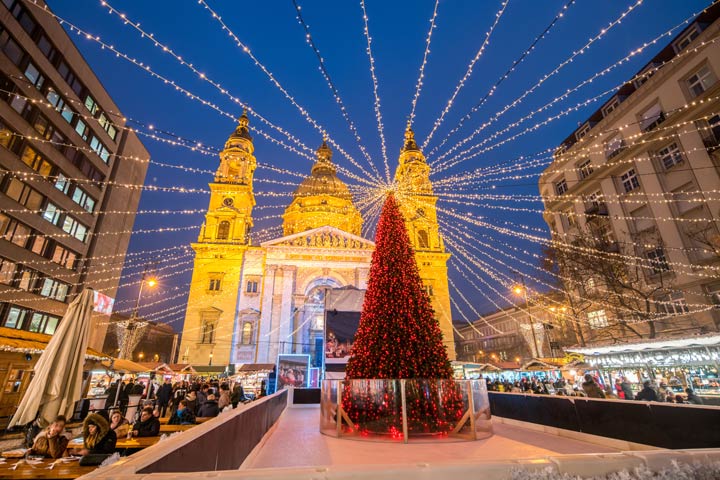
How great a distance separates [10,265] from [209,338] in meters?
14.9

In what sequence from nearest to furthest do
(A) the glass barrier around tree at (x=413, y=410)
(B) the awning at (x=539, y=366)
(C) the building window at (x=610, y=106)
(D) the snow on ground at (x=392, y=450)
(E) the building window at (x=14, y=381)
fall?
1. (D) the snow on ground at (x=392, y=450)
2. (A) the glass barrier around tree at (x=413, y=410)
3. (E) the building window at (x=14, y=381)
4. (B) the awning at (x=539, y=366)
5. (C) the building window at (x=610, y=106)

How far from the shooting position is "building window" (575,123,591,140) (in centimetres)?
2676

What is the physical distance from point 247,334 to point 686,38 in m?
36.6

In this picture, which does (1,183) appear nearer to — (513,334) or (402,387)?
(402,387)

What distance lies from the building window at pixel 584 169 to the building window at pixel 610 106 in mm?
3513

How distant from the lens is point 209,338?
31.2m

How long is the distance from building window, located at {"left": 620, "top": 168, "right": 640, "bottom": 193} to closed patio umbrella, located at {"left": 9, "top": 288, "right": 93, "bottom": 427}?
27.2 m

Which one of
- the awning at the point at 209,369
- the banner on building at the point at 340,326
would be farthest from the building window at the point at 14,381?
the banner on building at the point at 340,326

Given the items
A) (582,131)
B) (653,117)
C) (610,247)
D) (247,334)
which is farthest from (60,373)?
(582,131)

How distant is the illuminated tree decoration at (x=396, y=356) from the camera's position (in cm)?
766

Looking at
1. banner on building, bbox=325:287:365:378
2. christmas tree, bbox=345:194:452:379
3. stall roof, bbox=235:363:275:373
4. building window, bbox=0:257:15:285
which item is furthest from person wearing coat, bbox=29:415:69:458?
stall roof, bbox=235:363:275:373

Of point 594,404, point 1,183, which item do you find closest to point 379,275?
point 594,404

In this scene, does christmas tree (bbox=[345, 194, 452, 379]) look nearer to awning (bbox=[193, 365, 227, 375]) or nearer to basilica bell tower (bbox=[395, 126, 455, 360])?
awning (bbox=[193, 365, 227, 375])

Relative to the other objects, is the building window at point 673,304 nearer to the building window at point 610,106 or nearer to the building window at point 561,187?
the building window at point 561,187
